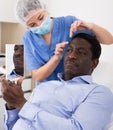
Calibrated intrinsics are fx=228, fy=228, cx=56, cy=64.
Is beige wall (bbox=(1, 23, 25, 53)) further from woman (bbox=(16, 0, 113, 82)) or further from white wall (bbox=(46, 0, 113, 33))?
woman (bbox=(16, 0, 113, 82))

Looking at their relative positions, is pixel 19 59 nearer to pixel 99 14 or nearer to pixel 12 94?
pixel 99 14

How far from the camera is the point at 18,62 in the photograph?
92.8 inches

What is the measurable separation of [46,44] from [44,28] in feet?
0.40

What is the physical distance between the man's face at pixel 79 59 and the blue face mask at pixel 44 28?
28 centimetres

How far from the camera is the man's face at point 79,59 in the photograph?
1.33 m

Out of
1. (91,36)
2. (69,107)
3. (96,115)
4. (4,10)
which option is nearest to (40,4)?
(91,36)

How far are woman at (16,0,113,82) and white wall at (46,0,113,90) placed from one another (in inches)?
9.9

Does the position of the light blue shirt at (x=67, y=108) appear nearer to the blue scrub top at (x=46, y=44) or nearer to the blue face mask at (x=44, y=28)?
the blue scrub top at (x=46, y=44)

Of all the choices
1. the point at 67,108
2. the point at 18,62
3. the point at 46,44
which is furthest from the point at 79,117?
the point at 18,62

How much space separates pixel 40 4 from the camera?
1608 millimetres

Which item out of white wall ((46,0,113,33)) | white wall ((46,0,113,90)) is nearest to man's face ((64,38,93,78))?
white wall ((46,0,113,90))

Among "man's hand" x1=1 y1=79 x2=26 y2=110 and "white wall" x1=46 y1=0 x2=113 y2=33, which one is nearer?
"man's hand" x1=1 y1=79 x2=26 y2=110

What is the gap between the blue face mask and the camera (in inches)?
60.4

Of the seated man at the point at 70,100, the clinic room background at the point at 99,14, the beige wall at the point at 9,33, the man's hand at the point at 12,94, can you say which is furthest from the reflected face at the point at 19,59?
the man's hand at the point at 12,94
